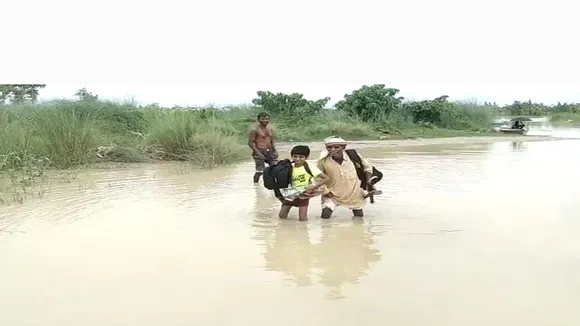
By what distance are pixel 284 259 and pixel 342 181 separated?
1.92 meters

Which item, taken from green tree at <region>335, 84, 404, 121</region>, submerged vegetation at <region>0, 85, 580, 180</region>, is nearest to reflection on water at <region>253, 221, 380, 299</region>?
submerged vegetation at <region>0, 85, 580, 180</region>

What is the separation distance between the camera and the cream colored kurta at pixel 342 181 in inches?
289

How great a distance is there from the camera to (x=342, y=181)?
7.35 meters

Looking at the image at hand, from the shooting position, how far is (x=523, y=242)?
626cm

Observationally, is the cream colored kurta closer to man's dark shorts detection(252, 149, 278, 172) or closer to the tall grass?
man's dark shorts detection(252, 149, 278, 172)

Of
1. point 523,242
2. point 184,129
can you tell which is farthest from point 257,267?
point 184,129

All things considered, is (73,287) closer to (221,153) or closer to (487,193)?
(487,193)

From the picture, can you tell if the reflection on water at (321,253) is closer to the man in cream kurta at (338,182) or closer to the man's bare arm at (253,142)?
the man in cream kurta at (338,182)

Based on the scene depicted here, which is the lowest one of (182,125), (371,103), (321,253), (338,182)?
(321,253)

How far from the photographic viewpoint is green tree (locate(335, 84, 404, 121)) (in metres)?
28.4

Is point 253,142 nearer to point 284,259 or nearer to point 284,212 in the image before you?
point 284,212

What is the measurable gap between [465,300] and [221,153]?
10.2 m

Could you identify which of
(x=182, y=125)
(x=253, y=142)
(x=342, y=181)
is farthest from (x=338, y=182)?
(x=182, y=125)

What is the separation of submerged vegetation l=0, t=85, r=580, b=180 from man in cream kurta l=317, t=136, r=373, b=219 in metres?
5.35
